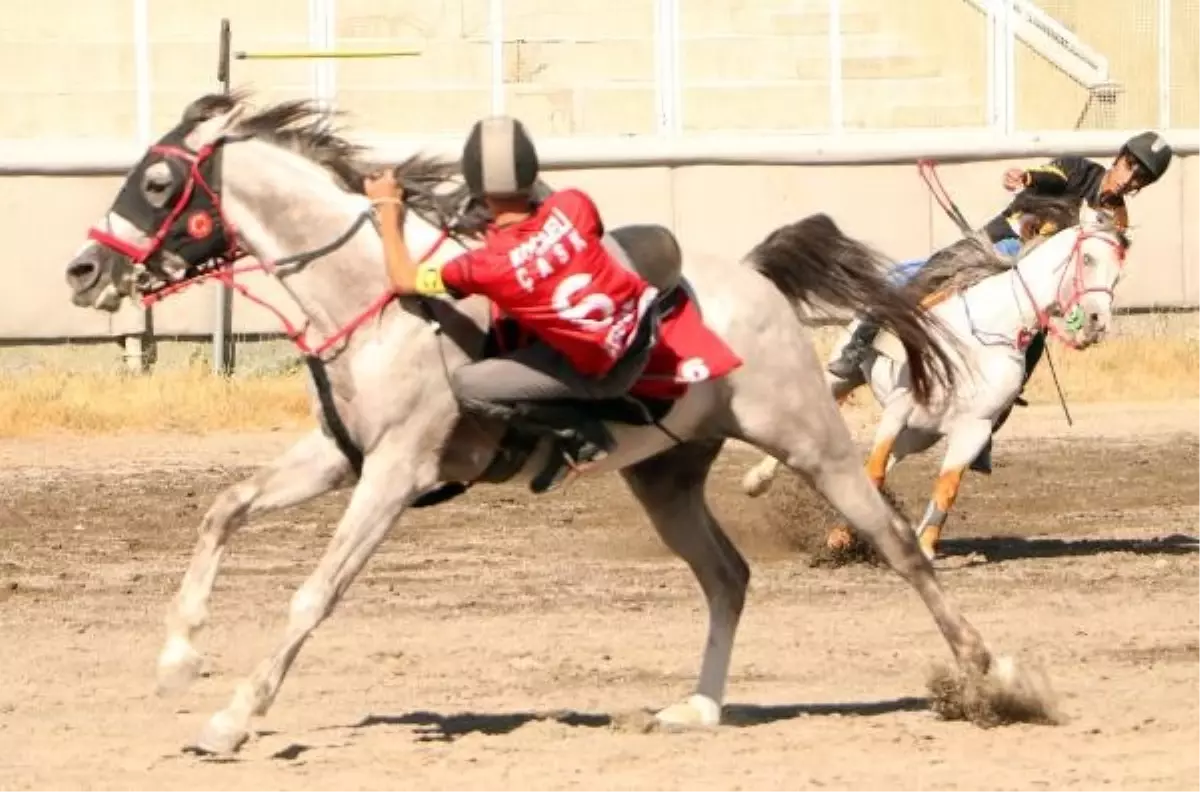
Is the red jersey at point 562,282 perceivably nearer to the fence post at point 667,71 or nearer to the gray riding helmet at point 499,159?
the gray riding helmet at point 499,159

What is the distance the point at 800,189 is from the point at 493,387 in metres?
11.9

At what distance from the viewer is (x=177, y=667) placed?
8.07 m

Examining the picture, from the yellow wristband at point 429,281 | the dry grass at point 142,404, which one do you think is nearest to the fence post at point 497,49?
the dry grass at point 142,404

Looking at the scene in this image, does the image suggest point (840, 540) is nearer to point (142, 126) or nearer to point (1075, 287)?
point (1075, 287)

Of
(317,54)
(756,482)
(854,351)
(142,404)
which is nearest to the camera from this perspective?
(756,482)

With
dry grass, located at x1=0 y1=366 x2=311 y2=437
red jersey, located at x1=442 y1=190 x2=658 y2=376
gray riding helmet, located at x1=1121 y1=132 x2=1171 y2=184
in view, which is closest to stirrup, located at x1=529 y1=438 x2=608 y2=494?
red jersey, located at x1=442 y1=190 x2=658 y2=376

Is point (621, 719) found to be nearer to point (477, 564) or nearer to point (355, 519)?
point (355, 519)

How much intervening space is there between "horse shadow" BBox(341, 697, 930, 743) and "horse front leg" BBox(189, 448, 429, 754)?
65 cm

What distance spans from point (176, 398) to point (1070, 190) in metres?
6.19

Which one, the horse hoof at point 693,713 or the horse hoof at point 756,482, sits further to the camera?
the horse hoof at point 756,482

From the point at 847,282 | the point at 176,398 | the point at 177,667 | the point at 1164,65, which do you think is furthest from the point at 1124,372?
the point at 177,667

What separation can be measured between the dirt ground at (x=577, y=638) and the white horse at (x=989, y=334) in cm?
57

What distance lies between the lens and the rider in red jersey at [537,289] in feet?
26.5

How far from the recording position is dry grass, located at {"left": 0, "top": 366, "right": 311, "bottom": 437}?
1712 centimetres
